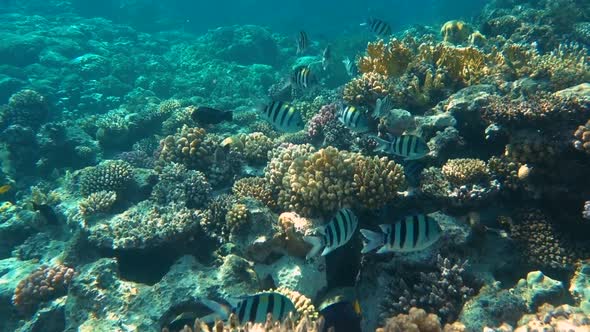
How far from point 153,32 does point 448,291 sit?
39.1m

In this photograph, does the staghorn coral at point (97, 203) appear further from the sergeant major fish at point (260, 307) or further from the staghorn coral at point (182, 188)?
the sergeant major fish at point (260, 307)

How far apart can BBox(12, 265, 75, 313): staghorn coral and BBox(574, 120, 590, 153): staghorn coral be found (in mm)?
7784

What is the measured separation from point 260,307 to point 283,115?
263 cm

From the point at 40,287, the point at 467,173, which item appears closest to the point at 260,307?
the point at 467,173

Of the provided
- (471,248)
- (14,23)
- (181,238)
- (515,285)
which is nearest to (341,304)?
(471,248)

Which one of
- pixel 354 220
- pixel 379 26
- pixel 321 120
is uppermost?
pixel 379 26

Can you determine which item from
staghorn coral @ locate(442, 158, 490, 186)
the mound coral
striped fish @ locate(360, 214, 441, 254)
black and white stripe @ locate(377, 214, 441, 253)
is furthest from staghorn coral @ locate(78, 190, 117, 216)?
staghorn coral @ locate(442, 158, 490, 186)

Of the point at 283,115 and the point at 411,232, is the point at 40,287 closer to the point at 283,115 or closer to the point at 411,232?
the point at 283,115

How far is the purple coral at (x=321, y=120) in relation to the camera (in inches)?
298

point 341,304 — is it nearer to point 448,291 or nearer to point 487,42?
point 448,291

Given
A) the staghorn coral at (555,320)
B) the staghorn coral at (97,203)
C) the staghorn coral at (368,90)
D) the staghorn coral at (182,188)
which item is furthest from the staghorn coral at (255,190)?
the staghorn coral at (555,320)

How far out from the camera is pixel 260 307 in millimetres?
3100

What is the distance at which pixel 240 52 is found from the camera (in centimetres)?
2520

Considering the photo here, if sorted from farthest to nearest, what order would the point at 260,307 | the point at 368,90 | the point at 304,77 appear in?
the point at 368,90, the point at 304,77, the point at 260,307
